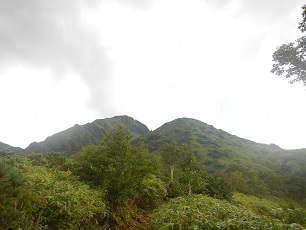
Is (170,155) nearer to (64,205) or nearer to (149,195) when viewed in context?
(149,195)

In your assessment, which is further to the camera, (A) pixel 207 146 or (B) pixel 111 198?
(A) pixel 207 146

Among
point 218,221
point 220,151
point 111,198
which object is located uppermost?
point 220,151

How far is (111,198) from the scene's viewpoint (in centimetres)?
827

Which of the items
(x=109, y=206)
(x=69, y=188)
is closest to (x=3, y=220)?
(x=69, y=188)

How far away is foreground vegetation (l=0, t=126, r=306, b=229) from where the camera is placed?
15.0 ft

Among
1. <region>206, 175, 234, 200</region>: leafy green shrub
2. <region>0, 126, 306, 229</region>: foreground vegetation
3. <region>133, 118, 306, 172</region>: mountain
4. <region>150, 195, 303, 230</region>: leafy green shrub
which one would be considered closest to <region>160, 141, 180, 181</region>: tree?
<region>206, 175, 234, 200</region>: leafy green shrub

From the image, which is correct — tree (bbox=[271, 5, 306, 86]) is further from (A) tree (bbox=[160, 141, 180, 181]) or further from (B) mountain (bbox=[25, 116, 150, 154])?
(B) mountain (bbox=[25, 116, 150, 154])

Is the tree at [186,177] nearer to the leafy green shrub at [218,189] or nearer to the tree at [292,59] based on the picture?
the leafy green shrub at [218,189]

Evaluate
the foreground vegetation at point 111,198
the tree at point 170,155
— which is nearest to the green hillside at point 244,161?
the tree at point 170,155

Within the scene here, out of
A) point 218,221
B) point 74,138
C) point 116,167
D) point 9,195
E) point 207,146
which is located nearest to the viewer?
point 9,195

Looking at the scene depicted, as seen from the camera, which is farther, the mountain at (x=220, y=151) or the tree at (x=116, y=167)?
the mountain at (x=220, y=151)

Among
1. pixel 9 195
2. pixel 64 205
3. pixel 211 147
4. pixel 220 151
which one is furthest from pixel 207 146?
pixel 9 195

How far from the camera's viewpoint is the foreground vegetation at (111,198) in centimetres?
457

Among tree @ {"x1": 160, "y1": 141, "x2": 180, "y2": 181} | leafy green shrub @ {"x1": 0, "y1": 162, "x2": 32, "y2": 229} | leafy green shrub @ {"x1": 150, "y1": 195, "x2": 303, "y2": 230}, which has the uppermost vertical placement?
tree @ {"x1": 160, "y1": 141, "x2": 180, "y2": 181}
